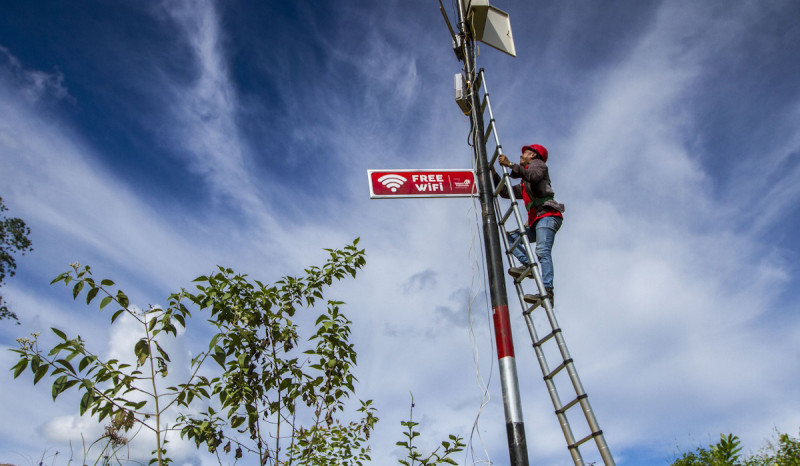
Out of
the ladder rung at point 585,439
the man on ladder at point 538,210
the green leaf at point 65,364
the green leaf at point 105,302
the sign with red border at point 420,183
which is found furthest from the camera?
the sign with red border at point 420,183

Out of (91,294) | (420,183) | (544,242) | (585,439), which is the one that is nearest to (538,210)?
(544,242)

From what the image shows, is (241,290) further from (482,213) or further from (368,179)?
(482,213)

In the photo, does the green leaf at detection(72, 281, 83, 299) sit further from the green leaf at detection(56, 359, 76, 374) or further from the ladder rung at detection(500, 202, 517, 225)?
the ladder rung at detection(500, 202, 517, 225)

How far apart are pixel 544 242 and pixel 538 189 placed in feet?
2.16

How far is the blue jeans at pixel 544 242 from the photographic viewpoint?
5129 millimetres

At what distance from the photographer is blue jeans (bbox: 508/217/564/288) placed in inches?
202

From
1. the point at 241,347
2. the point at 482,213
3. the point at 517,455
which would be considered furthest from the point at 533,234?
the point at 241,347

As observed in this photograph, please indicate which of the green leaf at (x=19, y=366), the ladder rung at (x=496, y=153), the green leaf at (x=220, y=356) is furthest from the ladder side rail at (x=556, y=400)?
the green leaf at (x=19, y=366)

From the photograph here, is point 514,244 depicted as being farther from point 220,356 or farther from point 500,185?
point 220,356

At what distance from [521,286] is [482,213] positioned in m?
0.88

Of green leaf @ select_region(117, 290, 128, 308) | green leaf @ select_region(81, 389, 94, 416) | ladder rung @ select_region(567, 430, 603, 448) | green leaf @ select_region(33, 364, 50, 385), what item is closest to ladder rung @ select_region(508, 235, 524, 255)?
ladder rung @ select_region(567, 430, 603, 448)

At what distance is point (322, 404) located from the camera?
186 inches

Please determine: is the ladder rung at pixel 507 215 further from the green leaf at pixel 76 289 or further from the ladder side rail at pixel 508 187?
the green leaf at pixel 76 289

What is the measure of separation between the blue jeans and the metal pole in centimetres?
36
